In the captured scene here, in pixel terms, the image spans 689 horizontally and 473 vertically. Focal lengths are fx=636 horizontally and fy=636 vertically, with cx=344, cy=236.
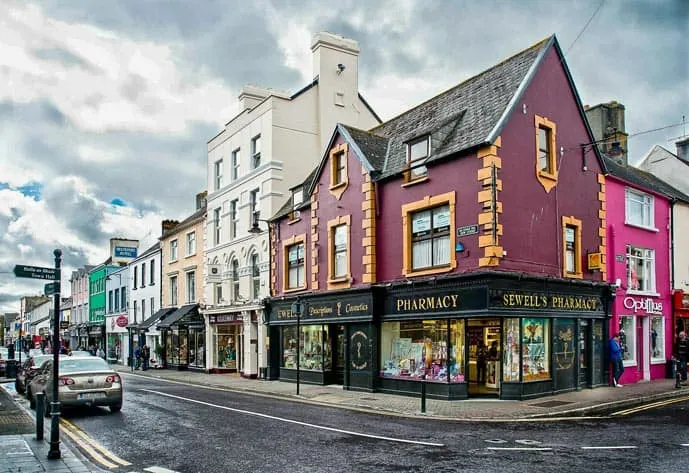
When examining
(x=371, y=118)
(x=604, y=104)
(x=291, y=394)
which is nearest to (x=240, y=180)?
(x=371, y=118)

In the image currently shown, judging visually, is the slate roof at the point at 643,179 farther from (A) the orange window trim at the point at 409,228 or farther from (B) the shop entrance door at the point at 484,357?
(B) the shop entrance door at the point at 484,357

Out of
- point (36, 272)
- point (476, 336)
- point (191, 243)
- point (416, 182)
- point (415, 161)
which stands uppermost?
point (415, 161)

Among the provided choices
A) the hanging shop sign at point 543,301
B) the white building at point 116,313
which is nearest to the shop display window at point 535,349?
the hanging shop sign at point 543,301

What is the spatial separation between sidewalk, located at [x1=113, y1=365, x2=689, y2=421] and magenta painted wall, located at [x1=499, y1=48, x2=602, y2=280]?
12.9ft

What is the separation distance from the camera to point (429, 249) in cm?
2058

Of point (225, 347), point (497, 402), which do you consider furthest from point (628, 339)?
point (225, 347)

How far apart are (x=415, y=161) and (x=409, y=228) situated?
7.41 feet

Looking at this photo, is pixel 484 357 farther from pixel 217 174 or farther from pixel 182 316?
pixel 182 316

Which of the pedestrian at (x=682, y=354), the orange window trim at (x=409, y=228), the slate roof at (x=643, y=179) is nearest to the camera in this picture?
the orange window trim at (x=409, y=228)

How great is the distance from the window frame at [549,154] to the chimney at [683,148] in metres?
16.9

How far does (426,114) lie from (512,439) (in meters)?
14.7

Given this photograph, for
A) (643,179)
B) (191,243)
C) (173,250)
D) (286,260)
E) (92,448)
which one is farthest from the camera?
(173,250)

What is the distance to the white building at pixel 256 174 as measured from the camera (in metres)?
30.8

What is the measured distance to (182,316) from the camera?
123 ft
